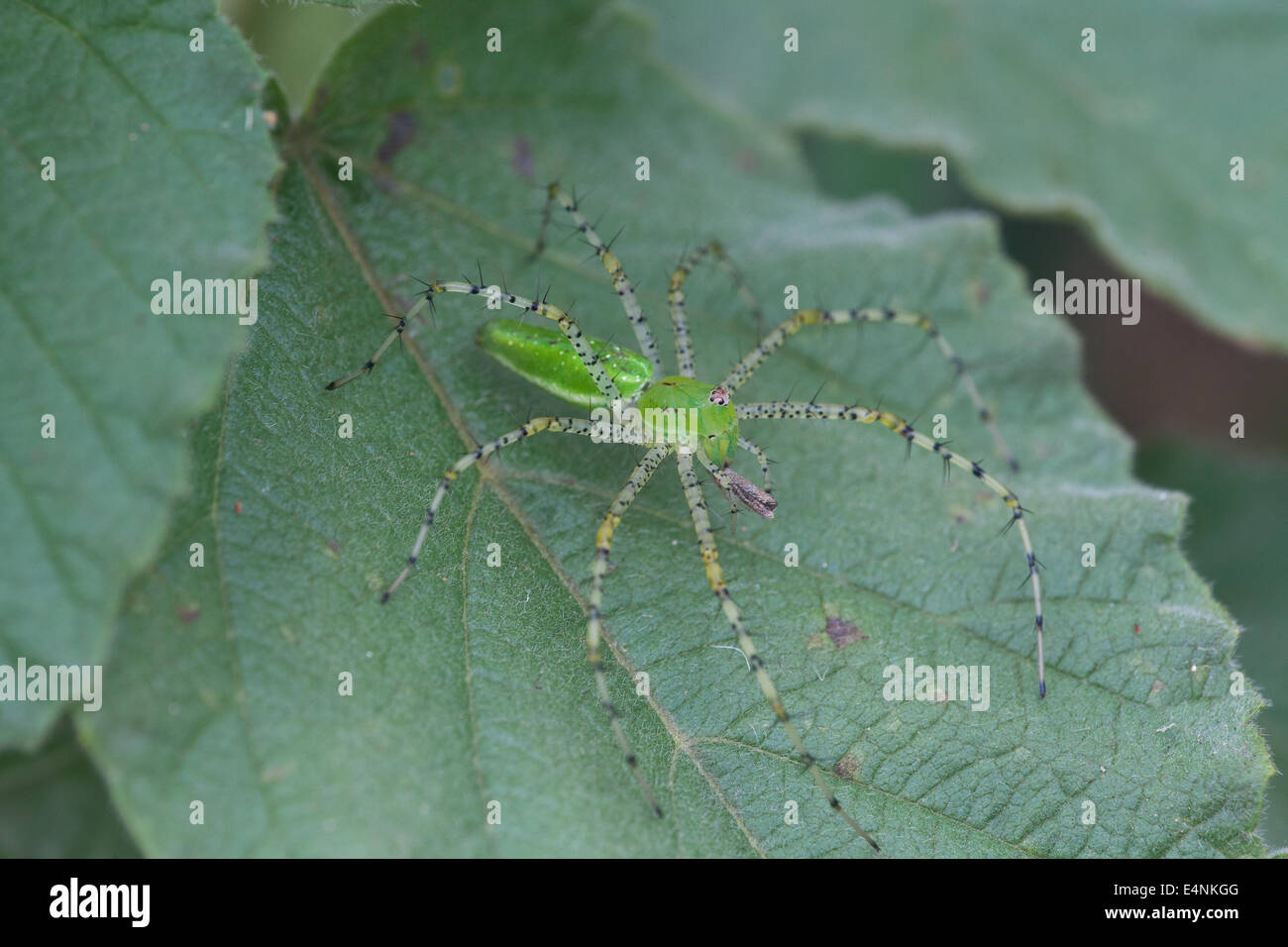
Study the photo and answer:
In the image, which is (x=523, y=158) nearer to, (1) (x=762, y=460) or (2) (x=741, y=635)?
(1) (x=762, y=460)

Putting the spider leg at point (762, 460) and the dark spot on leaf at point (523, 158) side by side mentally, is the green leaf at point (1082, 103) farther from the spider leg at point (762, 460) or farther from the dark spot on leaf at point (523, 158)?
the spider leg at point (762, 460)

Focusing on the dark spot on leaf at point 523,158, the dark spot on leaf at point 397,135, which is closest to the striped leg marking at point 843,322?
the dark spot on leaf at point 523,158

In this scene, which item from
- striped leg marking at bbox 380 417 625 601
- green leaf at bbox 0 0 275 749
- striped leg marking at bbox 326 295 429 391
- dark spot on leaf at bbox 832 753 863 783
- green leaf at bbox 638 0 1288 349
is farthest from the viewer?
green leaf at bbox 638 0 1288 349

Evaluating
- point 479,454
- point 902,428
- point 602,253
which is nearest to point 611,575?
point 479,454

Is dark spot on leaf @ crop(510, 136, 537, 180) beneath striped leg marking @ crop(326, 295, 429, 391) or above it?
above

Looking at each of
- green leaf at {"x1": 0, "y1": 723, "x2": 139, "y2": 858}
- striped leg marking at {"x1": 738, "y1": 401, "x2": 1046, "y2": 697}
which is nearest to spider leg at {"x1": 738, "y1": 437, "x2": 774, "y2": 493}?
striped leg marking at {"x1": 738, "y1": 401, "x2": 1046, "y2": 697}

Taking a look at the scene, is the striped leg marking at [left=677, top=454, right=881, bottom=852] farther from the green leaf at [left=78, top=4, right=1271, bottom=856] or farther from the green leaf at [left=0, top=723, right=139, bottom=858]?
the green leaf at [left=0, top=723, right=139, bottom=858]
